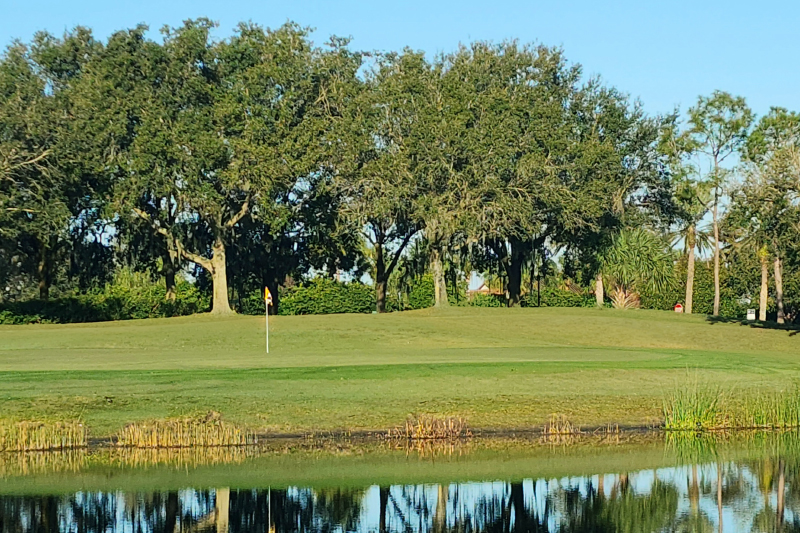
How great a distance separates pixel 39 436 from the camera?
26125 millimetres

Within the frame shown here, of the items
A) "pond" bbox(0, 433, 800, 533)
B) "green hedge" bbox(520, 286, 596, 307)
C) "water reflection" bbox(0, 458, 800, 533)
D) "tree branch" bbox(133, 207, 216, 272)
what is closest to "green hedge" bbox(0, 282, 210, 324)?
"tree branch" bbox(133, 207, 216, 272)

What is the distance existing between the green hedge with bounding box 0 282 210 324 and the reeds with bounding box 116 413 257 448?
134ft

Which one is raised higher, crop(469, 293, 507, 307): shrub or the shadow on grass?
crop(469, 293, 507, 307): shrub

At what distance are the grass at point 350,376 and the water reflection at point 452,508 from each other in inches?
236

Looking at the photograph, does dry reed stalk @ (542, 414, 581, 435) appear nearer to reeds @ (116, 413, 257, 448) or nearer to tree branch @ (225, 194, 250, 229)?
reeds @ (116, 413, 257, 448)

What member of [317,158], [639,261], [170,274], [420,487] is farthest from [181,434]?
[639,261]

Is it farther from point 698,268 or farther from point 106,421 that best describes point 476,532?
point 698,268

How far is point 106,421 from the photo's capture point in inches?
1076

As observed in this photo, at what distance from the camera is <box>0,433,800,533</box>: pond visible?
19.2m

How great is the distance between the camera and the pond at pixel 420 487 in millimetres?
19203

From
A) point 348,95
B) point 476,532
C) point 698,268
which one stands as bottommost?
point 476,532

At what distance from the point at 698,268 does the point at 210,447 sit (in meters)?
68.1

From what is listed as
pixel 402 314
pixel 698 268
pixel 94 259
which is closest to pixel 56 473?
pixel 402 314

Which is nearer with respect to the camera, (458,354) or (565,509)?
(565,509)
